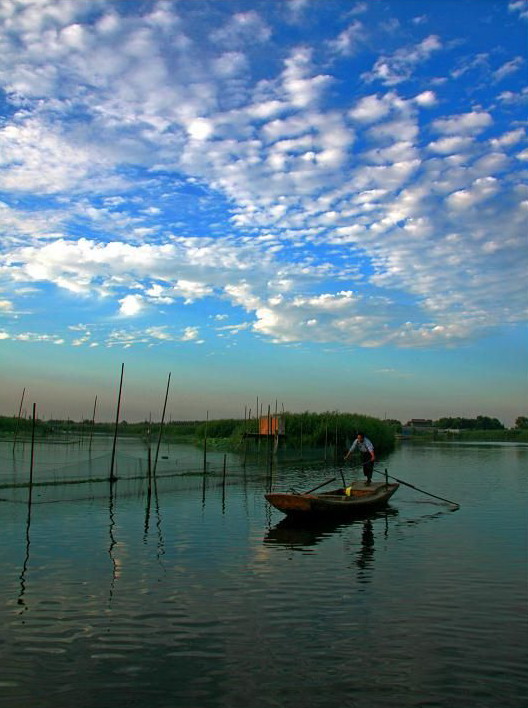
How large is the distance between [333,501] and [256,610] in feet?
22.6

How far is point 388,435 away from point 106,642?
51550 millimetres

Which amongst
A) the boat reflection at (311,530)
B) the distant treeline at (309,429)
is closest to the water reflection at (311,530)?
the boat reflection at (311,530)

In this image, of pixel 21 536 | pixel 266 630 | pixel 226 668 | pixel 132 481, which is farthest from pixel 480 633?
pixel 132 481

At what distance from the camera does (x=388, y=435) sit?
56406 millimetres

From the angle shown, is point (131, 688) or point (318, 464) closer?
point (131, 688)

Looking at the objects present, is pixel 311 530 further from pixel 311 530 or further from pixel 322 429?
pixel 322 429

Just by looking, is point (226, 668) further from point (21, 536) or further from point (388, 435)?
point (388, 435)

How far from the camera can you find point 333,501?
14570 mm

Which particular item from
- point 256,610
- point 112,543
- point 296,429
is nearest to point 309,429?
point 296,429

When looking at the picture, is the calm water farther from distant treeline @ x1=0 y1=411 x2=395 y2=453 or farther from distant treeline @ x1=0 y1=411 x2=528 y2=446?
distant treeline @ x1=0 y1=411 x2=395 y2=453

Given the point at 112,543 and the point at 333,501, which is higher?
the point at 333,501

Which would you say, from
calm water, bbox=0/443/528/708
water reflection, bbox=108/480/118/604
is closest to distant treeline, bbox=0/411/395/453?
water reflection, bbox=108/480/118/604

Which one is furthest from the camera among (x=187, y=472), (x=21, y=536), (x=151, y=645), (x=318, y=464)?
(x=318, y=464)

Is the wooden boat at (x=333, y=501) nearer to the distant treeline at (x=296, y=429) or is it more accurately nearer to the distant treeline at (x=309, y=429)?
the distant treeline at (x=296, y=429)
